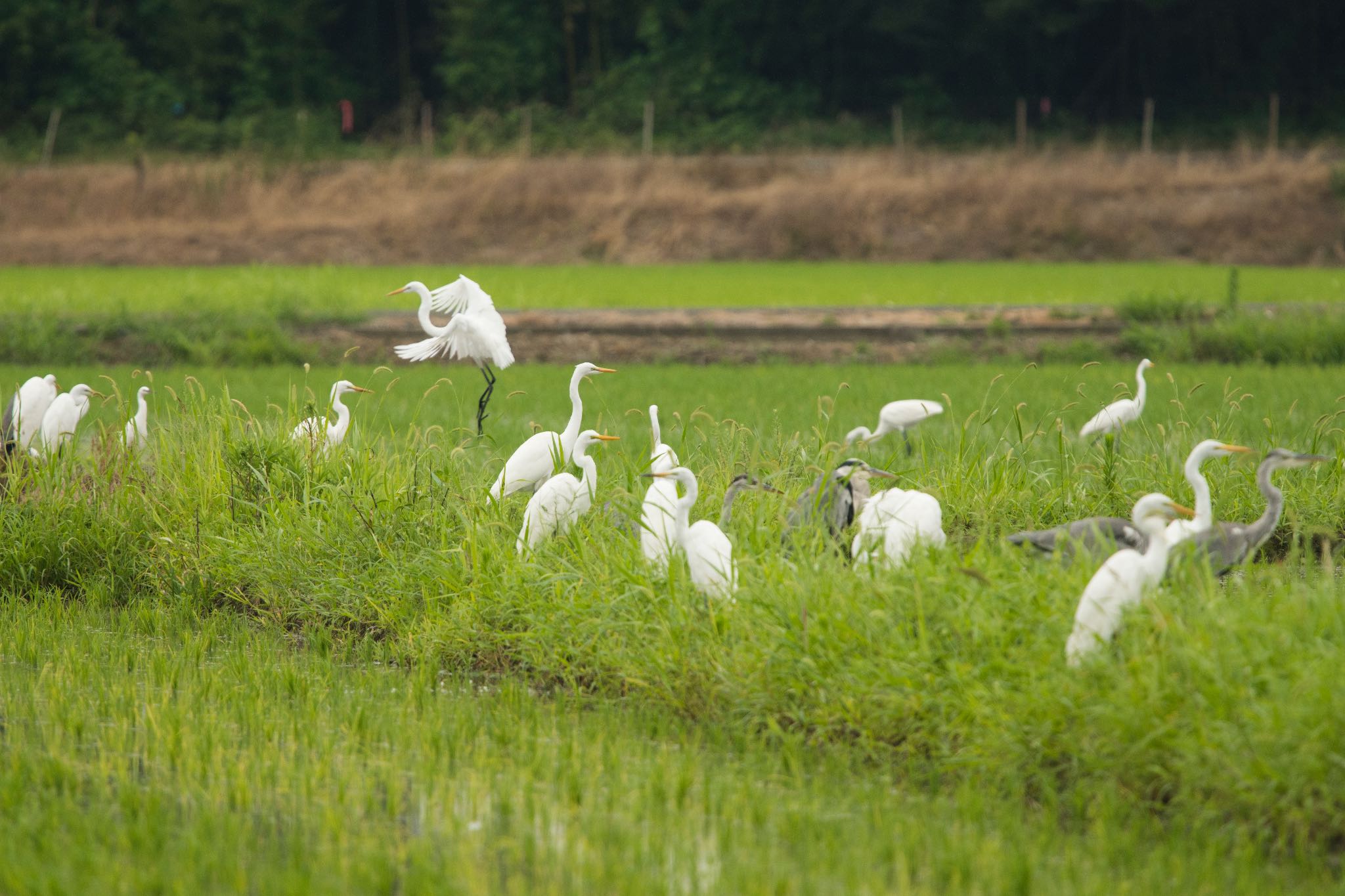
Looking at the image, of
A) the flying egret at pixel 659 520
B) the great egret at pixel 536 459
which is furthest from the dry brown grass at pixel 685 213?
the flying egret at pixel 659 520

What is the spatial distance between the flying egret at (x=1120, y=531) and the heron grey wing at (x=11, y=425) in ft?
20.7

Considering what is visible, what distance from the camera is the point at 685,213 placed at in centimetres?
3144

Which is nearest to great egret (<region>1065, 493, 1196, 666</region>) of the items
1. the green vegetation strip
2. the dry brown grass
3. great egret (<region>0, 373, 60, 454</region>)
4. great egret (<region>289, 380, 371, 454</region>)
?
great egret (<region>289, 380, 371, 454</region>)

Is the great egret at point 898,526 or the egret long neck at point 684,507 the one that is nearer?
the egret long neck at point 684,507

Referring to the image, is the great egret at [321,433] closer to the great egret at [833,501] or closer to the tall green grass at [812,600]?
the tall green grass at [812,600]

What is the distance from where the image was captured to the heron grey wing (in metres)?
8.41

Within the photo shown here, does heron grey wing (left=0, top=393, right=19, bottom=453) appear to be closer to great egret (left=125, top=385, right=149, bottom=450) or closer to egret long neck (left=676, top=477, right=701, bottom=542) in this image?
great egret (left=125, top=385, right=149, bottom=450)

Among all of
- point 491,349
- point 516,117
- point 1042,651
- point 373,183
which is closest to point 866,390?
point 491,349

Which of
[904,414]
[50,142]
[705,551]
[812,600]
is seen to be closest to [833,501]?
[705,551]

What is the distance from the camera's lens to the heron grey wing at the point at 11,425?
8414mm

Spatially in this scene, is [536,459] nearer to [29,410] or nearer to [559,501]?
[559,501]

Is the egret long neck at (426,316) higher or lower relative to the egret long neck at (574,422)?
higher

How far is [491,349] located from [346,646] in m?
1.94

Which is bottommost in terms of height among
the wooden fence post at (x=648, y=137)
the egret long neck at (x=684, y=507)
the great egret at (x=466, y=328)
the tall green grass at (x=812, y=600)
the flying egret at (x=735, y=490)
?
the tall green grass at (x=812, y=600)
